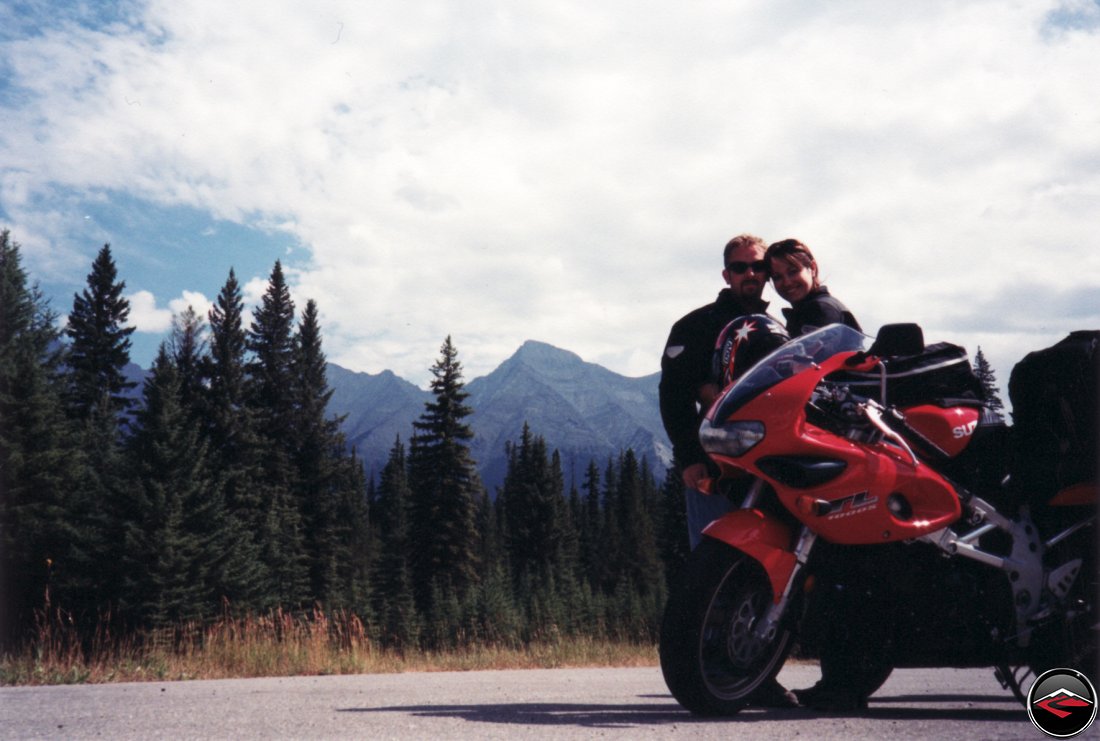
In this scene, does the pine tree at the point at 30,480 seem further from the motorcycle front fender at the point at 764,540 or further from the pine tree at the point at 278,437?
the motorcycle front fender at the point at 764,540

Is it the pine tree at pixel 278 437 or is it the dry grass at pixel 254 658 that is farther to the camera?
the pine tree at pixel 278 437

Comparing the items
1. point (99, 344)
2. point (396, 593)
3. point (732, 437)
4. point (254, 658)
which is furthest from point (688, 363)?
point (99, 344)

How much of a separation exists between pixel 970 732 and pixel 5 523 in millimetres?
33078

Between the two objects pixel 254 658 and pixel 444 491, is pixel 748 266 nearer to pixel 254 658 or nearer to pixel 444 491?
pixel 254 658

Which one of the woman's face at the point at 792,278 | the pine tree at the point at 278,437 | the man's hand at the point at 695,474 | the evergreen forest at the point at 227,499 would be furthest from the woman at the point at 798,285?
the pine tree at the point at 278,437

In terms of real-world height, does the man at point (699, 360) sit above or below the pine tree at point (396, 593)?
above

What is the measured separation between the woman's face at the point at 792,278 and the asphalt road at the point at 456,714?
2.10 meters

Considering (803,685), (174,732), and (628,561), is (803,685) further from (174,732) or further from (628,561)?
(628,561)

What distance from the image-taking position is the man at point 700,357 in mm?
4406

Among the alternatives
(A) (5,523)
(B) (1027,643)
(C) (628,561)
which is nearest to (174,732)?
(B) (1027,643)

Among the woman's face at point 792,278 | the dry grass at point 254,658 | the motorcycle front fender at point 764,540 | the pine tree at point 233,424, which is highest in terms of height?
the pine tree at point 233,424

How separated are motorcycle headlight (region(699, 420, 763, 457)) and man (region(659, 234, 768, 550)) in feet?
3.29

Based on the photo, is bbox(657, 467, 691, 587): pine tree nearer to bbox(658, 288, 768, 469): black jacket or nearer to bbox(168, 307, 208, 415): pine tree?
bbox(168, 307, 208, 415): pine tree

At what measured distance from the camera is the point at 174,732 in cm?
294
